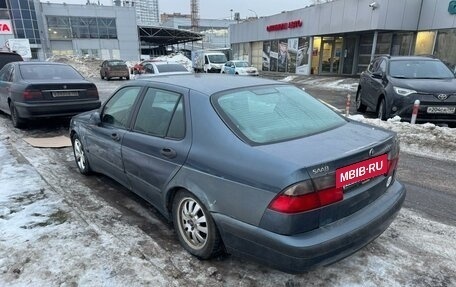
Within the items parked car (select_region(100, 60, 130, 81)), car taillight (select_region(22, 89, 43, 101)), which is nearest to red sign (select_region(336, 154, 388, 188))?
car taillight (select_region(22, 89, 43, 101))

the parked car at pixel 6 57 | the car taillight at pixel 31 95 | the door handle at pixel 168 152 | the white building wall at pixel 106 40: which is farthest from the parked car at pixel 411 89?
the white building wall at pixel 106 40

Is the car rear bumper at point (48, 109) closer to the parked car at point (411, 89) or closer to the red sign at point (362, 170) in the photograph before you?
the red sign at point (362, 170)

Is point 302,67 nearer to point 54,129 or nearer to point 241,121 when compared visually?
point 54,129

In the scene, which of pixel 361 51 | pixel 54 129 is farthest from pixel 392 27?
pixel 54 129

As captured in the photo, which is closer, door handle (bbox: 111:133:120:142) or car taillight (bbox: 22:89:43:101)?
door handle (bbox: 111:133:120:142)

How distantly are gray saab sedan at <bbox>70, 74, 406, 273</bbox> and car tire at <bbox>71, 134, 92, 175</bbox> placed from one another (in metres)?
1.46

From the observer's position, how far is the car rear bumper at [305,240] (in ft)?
7.42

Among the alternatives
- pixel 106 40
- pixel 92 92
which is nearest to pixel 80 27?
pixel 106 40

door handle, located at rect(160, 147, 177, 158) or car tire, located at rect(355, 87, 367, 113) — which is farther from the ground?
door handle, located at rect(160, 147, 177, 158)

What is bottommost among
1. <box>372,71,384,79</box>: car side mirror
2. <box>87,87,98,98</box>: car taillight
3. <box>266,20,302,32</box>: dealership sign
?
<box>87,87,98,98</box>: car taillight

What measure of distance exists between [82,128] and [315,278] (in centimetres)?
376

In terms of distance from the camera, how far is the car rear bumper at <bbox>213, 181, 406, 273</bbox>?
2.26 m

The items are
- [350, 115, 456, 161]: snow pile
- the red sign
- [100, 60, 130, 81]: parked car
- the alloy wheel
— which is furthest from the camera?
[100, 60, 130, 81]: parked car

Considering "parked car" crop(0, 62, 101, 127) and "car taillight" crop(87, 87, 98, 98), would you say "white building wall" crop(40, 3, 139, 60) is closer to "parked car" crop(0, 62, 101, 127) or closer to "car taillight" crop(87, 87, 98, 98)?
"parked car" crop(0, 62, 101, 127)
